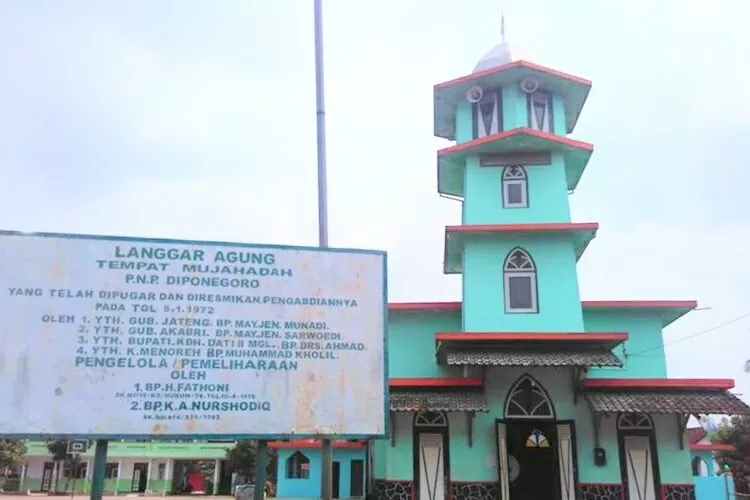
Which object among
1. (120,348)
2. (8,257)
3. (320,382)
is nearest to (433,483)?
(320,382)

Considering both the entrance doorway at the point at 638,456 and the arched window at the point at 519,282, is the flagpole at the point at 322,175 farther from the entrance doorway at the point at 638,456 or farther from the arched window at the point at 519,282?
the arched window at the point at 519,282

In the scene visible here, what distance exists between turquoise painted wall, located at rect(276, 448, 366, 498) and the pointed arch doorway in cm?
860

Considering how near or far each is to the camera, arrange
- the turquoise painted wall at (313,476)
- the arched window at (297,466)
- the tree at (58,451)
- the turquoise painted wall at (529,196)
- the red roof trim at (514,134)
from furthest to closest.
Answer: the tree at (58,451) < the arched window at (297,466) < the turquoise painted wall at (313,476) < the turquoise painted wall at (529,196) < the red roof trim at (514,134)

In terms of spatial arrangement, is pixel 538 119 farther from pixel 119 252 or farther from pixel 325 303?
pixel 119 252

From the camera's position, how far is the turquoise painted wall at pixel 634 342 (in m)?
16.9

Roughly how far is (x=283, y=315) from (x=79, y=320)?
2.46 meters

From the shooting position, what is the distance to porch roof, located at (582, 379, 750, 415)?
14.3 metres

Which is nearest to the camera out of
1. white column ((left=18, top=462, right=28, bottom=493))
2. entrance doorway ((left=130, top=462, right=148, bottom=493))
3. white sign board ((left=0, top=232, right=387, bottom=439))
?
white sign board ((left=0, top=232, right=387, bottom=439))

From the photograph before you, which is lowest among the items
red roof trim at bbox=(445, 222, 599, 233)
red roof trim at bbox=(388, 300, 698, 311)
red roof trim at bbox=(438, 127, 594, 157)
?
red roof trim at bbox=(388, 300, 698, 311)

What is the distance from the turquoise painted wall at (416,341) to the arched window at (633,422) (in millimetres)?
4212


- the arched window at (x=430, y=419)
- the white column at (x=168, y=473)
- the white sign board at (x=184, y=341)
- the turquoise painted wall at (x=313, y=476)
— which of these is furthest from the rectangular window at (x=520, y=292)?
the white column at (x=168, y=473)

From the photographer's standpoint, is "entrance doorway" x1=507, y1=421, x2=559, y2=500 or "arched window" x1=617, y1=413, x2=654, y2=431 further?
"entrance doorway" x1=507, y1=421, x2=559, y2=500

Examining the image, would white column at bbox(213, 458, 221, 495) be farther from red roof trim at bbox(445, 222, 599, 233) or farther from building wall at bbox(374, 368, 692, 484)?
red roof trim at bbox(445, 222, 599, 233)

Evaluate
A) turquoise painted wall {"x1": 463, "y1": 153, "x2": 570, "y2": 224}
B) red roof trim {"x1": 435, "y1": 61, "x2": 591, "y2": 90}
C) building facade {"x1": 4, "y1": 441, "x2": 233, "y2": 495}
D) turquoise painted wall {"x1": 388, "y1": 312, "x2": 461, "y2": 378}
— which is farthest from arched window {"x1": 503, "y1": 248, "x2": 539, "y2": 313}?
building facade {"x1": 4, "y1": 441, "x2": 233, "y2": 495}
